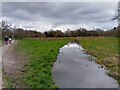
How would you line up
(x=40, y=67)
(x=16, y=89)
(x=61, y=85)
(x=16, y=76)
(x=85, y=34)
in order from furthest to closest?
(x=85, y=34) → (x=40, y=67) → (x=16, y=76) → (x=61, y=85) → (x=16, y=89)

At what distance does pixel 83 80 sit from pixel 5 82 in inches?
171

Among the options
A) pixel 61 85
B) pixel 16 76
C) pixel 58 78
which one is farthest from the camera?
pixel 58 78

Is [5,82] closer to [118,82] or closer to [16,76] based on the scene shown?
[16,76]

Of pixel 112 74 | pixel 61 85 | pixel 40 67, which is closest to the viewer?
pixel 61 85

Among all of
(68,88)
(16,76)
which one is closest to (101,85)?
(68,88)

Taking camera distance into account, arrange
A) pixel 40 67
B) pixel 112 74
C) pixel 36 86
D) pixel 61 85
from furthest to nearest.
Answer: pixel 40 67 < pixel 112 74 < pixel 61 85 < pixel 36 86

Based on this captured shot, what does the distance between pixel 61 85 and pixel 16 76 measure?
8.16 feet

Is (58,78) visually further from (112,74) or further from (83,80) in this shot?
(112,74)

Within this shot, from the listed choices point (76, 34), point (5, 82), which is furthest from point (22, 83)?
point (76, 34)

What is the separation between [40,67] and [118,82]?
5.19 meters

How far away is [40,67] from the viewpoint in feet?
48.8

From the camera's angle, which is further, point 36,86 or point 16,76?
point 16,76

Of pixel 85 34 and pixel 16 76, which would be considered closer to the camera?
pixel 16 76

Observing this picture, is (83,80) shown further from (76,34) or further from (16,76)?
(76,34)
